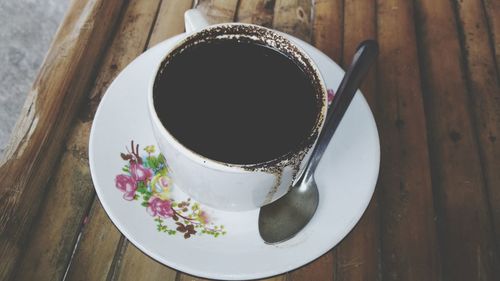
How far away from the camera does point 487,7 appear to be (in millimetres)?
907

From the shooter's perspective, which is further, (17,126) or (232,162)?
(17,126)

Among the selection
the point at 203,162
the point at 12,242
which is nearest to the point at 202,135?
the point at 203,162

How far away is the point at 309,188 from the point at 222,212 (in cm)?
13

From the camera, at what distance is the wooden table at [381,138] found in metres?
0.63

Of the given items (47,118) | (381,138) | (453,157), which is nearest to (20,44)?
(47,118)

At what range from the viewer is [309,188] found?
0.62 m

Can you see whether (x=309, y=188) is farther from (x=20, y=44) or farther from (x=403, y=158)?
(x=20, y=44)

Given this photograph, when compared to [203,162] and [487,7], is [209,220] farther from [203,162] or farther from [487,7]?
[487,7]

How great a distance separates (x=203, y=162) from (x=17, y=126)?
1.21 feet

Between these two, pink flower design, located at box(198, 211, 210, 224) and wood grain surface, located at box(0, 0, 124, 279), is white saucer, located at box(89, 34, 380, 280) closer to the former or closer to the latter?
pink flower design, located at box(198, 211, 210, 224)

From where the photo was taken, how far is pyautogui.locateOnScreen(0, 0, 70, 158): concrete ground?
111cm

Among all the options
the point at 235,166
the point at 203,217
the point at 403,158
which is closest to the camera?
the point at 235,166

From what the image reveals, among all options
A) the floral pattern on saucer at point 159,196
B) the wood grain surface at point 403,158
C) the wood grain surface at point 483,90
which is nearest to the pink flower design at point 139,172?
the floral pattern on saucer at point 159,196

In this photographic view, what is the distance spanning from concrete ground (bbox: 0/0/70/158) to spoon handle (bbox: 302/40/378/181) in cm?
86
